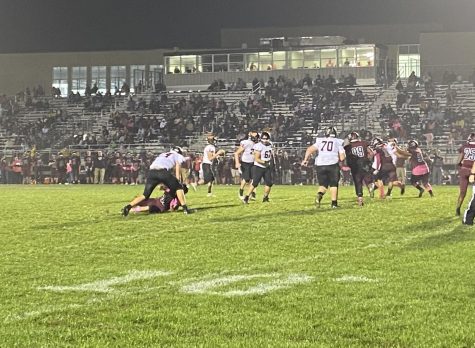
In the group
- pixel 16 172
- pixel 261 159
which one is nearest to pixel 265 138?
pixel 261 159

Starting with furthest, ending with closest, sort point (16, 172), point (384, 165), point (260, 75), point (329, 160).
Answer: point (260, 75)
point (16, 172)
point (384, 165)
point (329, 160)

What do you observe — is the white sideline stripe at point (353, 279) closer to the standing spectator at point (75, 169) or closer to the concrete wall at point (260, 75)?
the standing spectator at point (75, 169)

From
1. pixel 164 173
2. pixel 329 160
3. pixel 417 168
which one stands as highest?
pixel 329 160

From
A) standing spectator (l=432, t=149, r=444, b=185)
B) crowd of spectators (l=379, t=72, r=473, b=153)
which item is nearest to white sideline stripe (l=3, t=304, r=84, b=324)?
standing spectator (l=432, t=149, r=444, b=185)

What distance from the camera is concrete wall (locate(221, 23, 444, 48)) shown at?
55.2 m

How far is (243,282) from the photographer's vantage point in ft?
27.3

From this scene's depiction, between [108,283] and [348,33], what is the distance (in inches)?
1998

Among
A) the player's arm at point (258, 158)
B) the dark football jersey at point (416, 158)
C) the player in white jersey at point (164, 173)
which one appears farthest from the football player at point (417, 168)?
the player in white jersey at point (164, 173)

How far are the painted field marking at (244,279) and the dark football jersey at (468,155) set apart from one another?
8010mm

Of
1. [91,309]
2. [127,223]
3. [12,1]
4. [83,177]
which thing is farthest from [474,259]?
[12,1]

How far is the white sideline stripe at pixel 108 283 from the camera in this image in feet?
26.3

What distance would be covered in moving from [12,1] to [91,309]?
57.3m

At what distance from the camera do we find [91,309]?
697 cm

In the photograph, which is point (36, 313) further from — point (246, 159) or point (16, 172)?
point (16, 172)
